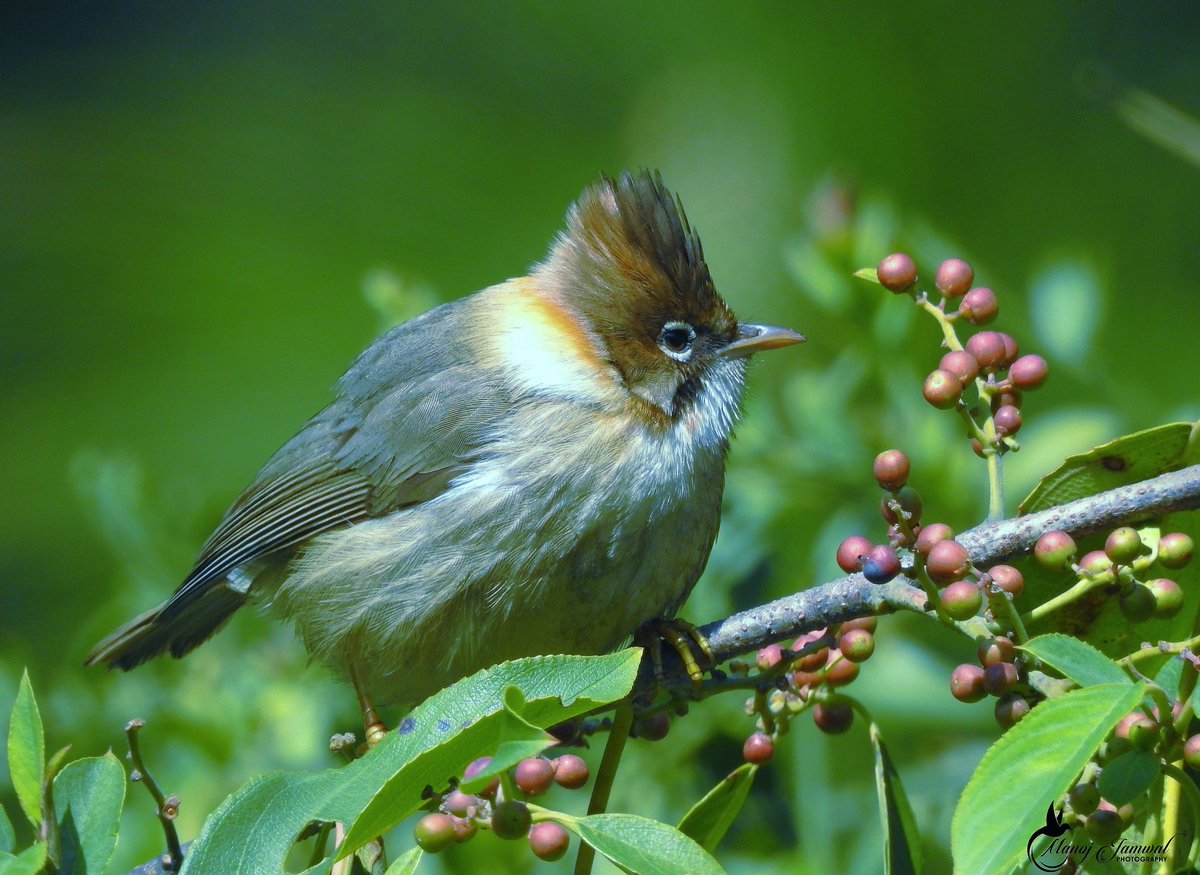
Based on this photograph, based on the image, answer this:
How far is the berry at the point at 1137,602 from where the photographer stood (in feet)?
5.60

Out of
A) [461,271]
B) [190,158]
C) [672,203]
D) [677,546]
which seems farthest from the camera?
[190,158]

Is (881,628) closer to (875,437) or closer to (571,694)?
(875,437)

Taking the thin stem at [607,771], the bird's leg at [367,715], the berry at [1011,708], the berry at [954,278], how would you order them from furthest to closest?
the bird's leg at [367,715] < the berry at [954,278] < the thin stem at [607,771] < the berry at [1011,708]

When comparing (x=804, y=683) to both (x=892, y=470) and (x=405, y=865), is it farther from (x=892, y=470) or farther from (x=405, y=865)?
(x=405, y=865)

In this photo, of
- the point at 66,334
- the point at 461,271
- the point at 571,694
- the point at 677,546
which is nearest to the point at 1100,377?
the point at 677,546

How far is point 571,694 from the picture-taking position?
157cm

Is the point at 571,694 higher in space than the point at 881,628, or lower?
higher

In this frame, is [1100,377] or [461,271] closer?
[1100,377]

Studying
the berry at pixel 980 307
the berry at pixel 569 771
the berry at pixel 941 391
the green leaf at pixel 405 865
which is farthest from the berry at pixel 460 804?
the berry at pixel 980 307

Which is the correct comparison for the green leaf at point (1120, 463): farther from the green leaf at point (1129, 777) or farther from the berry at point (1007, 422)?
the green leaf at point (1129, 777)

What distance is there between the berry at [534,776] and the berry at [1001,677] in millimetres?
640

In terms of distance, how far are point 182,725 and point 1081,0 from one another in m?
6.42

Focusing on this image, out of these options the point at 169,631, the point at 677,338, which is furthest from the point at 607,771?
the point at 169,631

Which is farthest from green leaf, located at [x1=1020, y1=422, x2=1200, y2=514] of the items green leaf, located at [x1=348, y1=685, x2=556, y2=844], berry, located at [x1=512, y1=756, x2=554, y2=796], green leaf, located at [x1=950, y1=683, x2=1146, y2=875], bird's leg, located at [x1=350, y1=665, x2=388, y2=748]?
bird's leg, located at [x1=350, y1=665, x2=388, y2=748]
